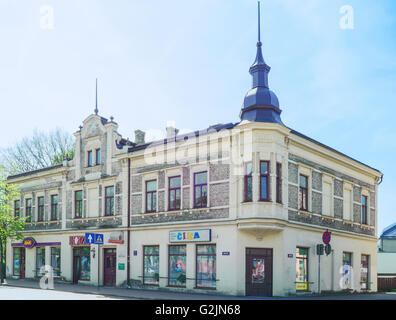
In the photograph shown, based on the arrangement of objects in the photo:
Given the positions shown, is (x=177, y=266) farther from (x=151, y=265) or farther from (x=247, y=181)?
(x=247, y=181)

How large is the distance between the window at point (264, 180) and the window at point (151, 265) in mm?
7294

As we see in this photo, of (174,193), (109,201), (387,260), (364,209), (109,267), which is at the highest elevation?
(174,193)

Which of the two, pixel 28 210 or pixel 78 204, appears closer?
pixel 78 204

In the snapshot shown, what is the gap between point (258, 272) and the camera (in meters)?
22.5

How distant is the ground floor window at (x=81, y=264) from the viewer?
29.8 m

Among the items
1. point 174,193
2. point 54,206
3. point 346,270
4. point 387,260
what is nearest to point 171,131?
point 174,193

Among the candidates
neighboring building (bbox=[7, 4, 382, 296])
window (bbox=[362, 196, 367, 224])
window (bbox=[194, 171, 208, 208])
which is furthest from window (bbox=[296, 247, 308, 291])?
window (bbox=[362, 196, 367, 224])

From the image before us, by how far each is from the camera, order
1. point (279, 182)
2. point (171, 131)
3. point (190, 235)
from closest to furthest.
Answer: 1. point (279, 182)
2. point (190, 235)
3. point (171, 131)

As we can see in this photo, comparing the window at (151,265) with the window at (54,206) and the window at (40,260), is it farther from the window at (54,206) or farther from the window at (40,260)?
the window at (40,260)

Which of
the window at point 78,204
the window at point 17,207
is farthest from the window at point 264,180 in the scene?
the window at point 17,207

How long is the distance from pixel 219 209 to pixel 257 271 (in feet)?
11.3
